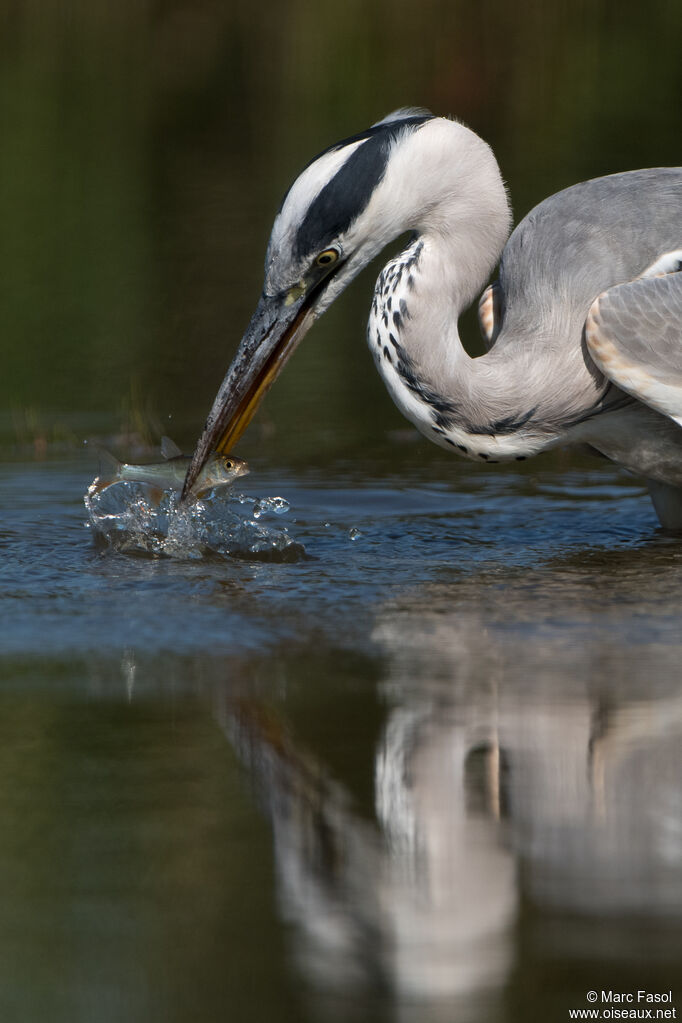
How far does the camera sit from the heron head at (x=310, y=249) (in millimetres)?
5328

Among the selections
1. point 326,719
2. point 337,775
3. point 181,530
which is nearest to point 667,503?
point 181,530

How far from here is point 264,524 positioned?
6.27 metres

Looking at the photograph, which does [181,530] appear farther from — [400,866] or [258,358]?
[400,866]

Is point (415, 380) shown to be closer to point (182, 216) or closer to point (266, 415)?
point (266, 415)

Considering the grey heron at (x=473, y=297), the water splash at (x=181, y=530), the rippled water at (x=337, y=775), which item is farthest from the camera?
the water splash at (x=181, y=530)

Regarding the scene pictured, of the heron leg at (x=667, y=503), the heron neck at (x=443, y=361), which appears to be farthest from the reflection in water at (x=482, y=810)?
the heron leg at (x=667, y=503)

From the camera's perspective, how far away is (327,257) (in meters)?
5.43

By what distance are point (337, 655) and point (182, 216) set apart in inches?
394

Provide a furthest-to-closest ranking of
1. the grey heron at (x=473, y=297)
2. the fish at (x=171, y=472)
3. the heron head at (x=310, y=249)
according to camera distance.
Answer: the fish at (x=171, y=472), the grey heron at (x=473, y=297), the heron head at (x=310, y=249)

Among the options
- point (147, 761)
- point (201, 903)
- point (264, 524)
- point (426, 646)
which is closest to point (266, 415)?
point (264, 524)

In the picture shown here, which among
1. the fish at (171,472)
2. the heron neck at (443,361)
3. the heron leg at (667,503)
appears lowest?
the heron leg at (667,503)

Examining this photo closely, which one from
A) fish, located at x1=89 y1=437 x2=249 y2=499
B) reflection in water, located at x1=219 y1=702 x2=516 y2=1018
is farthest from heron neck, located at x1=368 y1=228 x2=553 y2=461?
reflection in water, located at x1=219 y1=702 x2=516 y2=1018

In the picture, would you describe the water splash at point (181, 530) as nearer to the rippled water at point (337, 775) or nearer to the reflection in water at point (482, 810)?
the rippled water at point (337, 775)

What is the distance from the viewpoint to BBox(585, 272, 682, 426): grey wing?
5.51 meters
